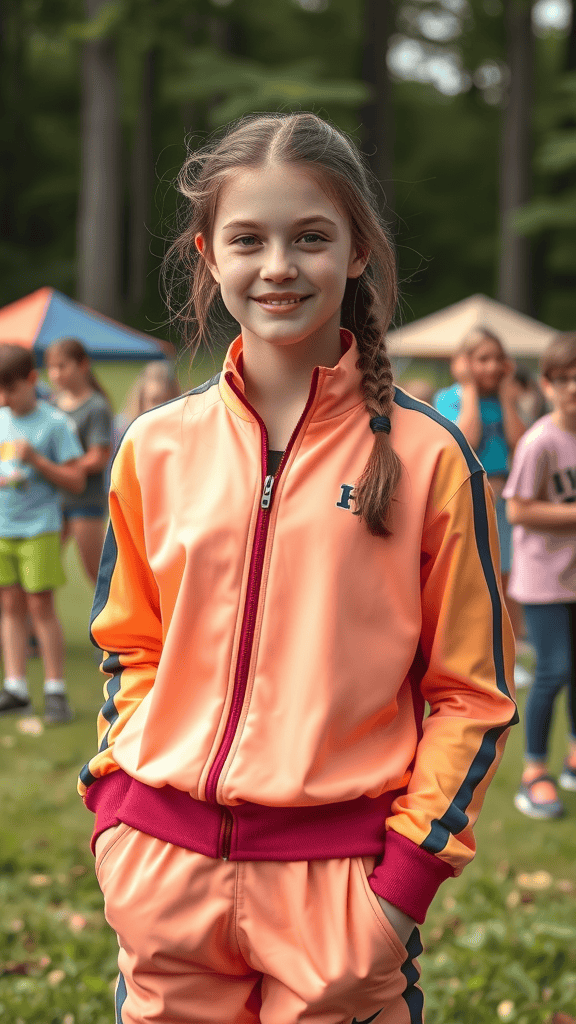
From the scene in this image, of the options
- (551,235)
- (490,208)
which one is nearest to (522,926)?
(551,235)

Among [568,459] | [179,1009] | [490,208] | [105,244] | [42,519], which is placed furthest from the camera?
[490,208]

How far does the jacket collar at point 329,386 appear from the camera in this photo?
1.78 m

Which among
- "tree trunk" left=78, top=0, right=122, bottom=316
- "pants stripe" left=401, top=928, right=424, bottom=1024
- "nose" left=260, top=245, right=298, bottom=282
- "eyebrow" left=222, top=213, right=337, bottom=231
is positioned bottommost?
"pants stripe" left=401, top=928, right=424, bottom=1024

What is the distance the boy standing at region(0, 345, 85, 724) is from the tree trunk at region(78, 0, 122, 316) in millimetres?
15889

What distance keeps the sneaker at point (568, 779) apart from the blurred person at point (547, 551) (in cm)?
20

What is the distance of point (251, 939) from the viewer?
1.65 m

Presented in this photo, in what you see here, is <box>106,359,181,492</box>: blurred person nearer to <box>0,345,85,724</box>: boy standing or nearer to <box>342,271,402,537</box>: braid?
<box>0,345,85,724</box>: boy standing

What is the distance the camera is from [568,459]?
442 cm

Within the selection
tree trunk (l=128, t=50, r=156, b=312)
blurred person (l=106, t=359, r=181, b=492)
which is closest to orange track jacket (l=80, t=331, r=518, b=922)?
blurred person (l=106, t=359, r=181, b=492)

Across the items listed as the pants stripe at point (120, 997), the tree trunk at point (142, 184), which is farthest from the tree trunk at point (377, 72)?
the pants stripe at point (120, 997)

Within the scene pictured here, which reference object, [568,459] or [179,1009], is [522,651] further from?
[179,1009]

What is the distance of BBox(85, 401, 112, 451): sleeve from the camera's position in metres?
6.51

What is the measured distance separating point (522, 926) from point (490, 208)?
106 feet

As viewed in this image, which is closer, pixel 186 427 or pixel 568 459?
pixel 186 427
